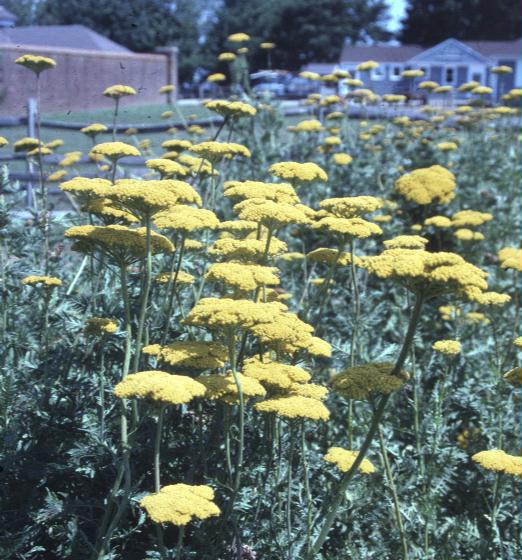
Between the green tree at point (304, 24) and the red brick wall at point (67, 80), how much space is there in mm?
56709

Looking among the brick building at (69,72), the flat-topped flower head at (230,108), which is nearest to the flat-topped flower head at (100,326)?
the flat-topped flower head at (230,108)

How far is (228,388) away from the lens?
2951 millimetres

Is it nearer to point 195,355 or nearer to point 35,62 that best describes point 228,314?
point 195,355

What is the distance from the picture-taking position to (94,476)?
343cm

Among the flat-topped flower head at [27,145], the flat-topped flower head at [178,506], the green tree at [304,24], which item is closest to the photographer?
the flat-topped flower head at [178,506]

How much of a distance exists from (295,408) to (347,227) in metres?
0.99

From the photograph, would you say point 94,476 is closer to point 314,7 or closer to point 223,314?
point 223,314

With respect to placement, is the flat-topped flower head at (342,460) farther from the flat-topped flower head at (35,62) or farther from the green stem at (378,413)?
the flat-topped flower head at (35,62)

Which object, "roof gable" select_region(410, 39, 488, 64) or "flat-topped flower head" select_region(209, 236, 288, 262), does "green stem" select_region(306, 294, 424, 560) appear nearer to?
"flat-topped flower head" select_region(209, 236, 288, 262)

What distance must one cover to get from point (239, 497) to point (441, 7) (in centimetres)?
6504

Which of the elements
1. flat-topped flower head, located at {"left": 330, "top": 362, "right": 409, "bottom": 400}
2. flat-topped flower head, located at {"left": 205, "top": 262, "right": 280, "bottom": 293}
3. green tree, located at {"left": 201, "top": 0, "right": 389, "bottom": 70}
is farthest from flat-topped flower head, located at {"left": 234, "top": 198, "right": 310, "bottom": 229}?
green tree, located at {"left": 201, "top": 0, "right": 389, "bottom": 70}

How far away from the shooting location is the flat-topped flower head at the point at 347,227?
12.0ft

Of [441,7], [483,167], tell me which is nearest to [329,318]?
[483,167]

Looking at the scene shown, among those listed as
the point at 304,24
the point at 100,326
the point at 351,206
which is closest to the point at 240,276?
the point at 100,326
